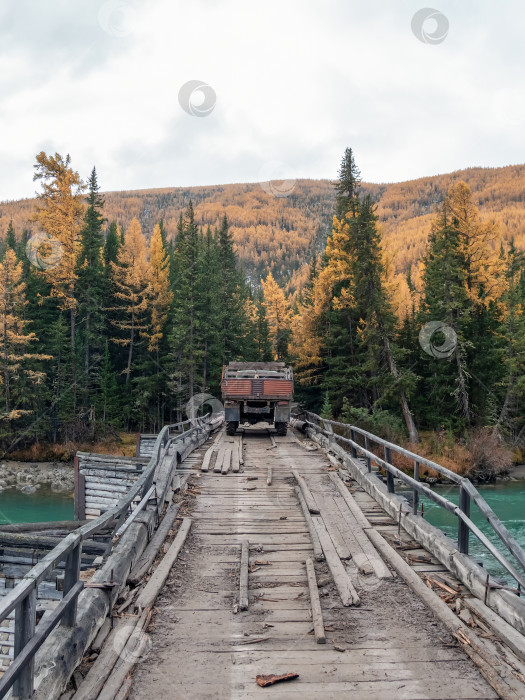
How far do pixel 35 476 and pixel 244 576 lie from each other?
32.2 m

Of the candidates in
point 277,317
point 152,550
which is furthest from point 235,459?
point 277,317

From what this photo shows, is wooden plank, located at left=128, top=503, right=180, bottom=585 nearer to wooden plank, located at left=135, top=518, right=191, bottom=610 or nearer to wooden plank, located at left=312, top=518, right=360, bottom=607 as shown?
wooden plank, located at left=135, top=518, right=191, bottom=610

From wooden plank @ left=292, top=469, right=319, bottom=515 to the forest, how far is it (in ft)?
57.5

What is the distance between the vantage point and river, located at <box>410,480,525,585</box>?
15.1 metres

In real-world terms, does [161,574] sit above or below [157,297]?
below

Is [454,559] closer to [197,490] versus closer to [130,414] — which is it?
[197,490]

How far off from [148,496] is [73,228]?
3181cm

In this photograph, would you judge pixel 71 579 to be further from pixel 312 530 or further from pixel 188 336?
pixel 188 336

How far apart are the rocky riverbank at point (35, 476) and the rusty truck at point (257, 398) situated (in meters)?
16.5

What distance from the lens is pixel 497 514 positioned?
2094 cm

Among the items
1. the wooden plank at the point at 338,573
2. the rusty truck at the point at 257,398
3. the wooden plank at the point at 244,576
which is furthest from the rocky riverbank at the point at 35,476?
the wooden plank at the point at 338,573

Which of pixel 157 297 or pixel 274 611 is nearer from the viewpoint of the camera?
pixel 274 611

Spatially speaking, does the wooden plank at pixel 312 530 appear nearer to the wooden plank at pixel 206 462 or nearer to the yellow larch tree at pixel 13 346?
the wooden plank at pixel 206 462

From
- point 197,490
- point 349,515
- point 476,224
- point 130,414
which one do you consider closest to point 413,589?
point 349,515
